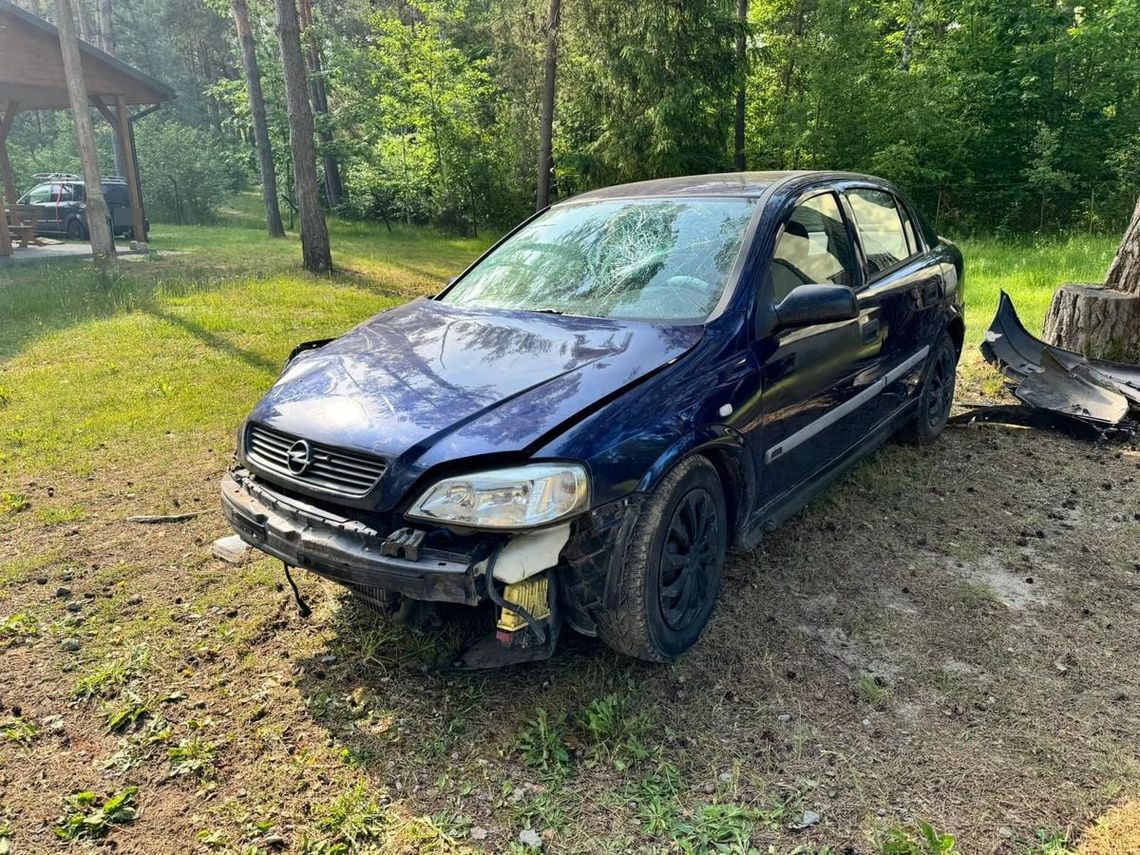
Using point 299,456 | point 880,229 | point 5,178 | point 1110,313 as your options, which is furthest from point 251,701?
point 5,178

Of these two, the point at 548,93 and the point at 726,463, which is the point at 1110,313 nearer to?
the point at 726,463

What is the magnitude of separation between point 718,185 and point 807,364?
1.06 metres

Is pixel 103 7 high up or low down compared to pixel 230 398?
up

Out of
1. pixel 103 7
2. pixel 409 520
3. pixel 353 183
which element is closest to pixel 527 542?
pixel 409 520

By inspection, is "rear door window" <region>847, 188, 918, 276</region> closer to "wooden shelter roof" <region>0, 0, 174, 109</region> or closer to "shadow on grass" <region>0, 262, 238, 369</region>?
"shadow on grass" <region>0, 262, 238, 369</region>

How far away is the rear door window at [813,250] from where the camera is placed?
10.9 feet

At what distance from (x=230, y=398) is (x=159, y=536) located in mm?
2555

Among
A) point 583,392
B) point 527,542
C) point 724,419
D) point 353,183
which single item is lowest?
point 527,542

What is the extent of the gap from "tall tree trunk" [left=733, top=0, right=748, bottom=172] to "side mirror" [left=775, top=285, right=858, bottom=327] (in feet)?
47.6

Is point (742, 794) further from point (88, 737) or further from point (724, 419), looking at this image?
point (88, 737)

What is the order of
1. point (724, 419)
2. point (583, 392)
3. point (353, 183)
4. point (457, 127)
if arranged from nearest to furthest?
point (583, 392) → point (724, 419) → point (457, 127) → point (353, 183)

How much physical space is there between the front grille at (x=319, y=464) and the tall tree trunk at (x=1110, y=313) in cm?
603

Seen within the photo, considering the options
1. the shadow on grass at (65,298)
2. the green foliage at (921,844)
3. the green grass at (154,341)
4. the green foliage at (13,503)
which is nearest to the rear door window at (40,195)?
the green grass at (154,341)

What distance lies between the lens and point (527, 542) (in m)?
2.31
